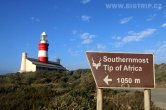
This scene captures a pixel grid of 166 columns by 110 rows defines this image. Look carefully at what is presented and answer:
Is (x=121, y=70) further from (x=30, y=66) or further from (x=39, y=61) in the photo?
(x=39, y=61)

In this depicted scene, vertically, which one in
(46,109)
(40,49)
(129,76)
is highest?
(40,49)

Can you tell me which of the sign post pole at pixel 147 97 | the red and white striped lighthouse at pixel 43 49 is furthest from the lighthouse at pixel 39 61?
the sign post pole at pixel 147 97

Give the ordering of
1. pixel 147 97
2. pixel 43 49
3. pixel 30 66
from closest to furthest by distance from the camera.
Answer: pixel 147 97
pixel 30 66
pixel 43 49

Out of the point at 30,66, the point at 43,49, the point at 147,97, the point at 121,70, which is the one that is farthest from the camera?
the point at 43,49

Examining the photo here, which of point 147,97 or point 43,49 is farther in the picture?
point 43,49

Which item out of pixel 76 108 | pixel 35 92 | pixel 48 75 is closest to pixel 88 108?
pixel 76 108

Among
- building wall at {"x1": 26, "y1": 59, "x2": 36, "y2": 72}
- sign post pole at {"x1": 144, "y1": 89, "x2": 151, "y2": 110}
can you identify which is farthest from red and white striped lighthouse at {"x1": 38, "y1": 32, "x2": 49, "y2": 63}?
sign post pole at {"x1": 144, "y1": 89, "x2": 151, "y2": 110}

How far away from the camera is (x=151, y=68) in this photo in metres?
6.27

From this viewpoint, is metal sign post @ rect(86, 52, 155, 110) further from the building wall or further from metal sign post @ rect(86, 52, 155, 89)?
the building wall

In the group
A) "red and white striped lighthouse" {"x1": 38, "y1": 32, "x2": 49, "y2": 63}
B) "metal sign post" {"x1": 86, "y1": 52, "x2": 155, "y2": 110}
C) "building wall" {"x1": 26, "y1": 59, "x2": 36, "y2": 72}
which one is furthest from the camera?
"red and white striped lighthouse" {"x1": 38, "y1": 32, "x2": 49, "y2": 63}

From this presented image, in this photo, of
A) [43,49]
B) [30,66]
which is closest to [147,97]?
[30,66]

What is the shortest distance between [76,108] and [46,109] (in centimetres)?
80

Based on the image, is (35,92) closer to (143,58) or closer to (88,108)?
(88,108)

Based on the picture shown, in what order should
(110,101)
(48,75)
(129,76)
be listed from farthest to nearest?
1. (48,75)
2. (110,101)
3. (129,76)
